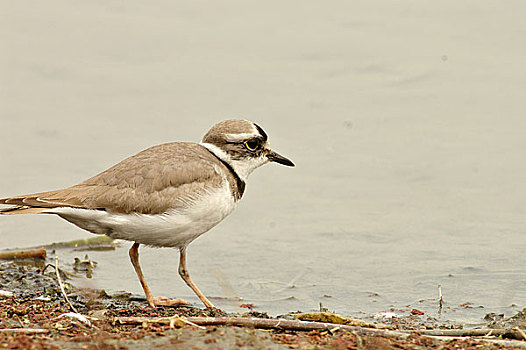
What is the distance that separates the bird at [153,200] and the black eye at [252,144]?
1.21ft

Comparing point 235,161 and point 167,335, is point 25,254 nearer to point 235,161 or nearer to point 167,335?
point 235,161

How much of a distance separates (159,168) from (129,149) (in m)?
3.63

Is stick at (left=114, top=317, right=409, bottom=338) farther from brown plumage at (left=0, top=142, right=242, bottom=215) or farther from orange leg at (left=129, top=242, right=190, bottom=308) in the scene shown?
orange leg at (left=129, top=242, right=190, bottom=308)

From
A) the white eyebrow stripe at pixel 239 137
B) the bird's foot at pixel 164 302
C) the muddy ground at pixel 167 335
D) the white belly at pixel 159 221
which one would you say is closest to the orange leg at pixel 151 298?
the bird's foot at pixel 164 302

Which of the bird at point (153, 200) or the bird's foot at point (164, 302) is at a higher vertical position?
the bird at point (153, 200)

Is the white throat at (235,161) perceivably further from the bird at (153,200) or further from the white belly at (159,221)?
the white belly at (159,221)

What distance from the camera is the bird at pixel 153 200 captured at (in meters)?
6.81

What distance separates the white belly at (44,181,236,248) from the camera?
269 inches

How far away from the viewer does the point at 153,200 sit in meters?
6.93

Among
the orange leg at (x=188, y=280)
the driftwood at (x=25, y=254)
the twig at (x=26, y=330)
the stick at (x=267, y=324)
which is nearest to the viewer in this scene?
the twig at (x=26, y=330)

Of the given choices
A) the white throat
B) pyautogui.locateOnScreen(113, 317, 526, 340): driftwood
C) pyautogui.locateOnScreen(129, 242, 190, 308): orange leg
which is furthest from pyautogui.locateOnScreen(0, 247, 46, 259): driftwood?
pyautogui.locateOnScreen(113, 317, 526, 340): driftwood

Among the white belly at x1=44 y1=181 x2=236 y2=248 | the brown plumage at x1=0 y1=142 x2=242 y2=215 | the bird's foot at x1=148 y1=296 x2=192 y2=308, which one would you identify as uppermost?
the brown plumage at x1=0 y1=142 x2=242 y2=215

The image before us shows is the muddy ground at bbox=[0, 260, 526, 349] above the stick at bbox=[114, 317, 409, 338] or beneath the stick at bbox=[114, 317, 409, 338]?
beneath

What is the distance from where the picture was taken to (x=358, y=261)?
8.95 meters
